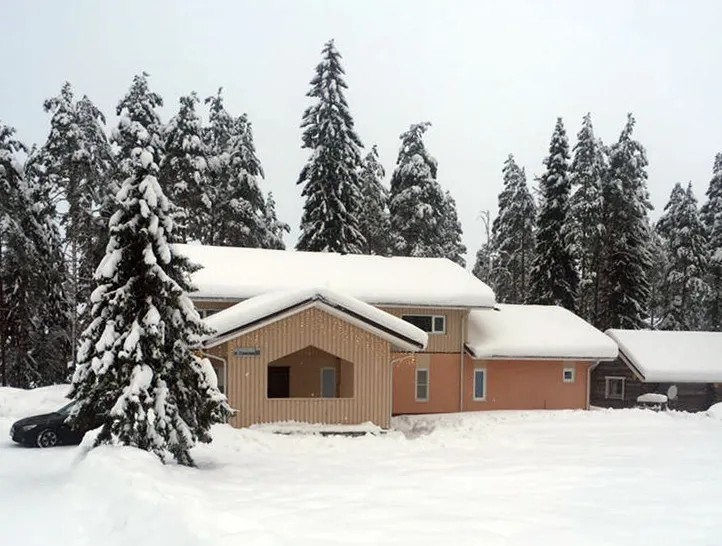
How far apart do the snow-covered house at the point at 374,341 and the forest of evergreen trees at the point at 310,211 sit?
9981 millimetres

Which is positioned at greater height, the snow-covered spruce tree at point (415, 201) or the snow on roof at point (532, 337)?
the snow-covered spruce tree at point (415, 201)

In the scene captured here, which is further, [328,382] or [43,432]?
[328,382]

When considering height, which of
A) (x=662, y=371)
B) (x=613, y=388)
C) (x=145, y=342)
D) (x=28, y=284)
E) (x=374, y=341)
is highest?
(x=28, y=284)

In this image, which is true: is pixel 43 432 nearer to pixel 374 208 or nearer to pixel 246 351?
pixel 246 351

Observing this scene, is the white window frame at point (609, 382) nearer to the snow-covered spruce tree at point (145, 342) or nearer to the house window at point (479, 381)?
the house window at point (479, 381)

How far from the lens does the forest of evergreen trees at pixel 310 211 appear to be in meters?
36.1

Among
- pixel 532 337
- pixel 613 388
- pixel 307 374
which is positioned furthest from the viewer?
pixel 613 388

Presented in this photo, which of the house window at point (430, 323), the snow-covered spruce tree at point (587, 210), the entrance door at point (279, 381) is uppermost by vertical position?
the snow-covered spruce tree at point (587, 210)

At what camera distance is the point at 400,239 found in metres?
45.4

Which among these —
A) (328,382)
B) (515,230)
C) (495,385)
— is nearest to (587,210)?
(515,230)

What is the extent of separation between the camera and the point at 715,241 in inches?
1772

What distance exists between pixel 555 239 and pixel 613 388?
504 inches

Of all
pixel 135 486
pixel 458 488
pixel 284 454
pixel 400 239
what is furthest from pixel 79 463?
pixel 400 239

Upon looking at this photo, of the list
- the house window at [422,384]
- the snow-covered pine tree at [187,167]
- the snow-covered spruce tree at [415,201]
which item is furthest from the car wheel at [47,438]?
the snow-covered spruce tree at [415,201]
